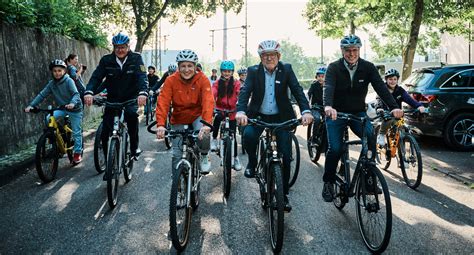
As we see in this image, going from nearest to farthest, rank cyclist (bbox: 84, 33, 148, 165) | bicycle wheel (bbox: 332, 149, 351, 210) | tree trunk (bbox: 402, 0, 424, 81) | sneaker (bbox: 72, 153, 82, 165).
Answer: bicycle wheel (bbox: 332, 149, 351, 210)
cyclist (bbox: 84, 33, 148, 165)
sneaker (bbox: 72, 153, 82, 165)
tree trunk (bbox: 402, 0, 424, 81)

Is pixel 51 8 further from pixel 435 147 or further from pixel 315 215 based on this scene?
pixel 435 147

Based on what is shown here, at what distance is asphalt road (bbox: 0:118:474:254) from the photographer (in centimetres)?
397

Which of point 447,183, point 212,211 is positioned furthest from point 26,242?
point 447,183

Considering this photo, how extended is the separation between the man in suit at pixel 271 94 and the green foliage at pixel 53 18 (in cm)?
568

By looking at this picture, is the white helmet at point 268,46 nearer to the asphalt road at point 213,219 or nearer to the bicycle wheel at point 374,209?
the bicycle wheel at point 374,209

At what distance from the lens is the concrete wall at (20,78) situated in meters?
7.50

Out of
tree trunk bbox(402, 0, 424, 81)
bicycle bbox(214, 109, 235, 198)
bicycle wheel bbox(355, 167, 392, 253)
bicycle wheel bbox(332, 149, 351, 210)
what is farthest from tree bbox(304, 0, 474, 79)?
bicycle wheel bbox(355, 167, 392, 253)

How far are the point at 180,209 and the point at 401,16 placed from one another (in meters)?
21.2

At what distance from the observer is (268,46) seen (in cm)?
449

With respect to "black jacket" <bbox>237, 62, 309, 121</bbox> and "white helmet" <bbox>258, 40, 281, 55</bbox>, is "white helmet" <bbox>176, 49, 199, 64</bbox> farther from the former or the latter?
"white helmet" <bbox>258, 40, 281, 55</bbox>

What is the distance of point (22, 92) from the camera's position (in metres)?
8.27

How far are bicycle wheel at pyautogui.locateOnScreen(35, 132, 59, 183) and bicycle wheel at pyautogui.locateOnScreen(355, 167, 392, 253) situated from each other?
4.70 metres

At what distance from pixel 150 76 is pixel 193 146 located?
10091 millimetres

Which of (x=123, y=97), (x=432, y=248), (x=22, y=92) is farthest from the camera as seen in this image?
(x=22, y=92)
